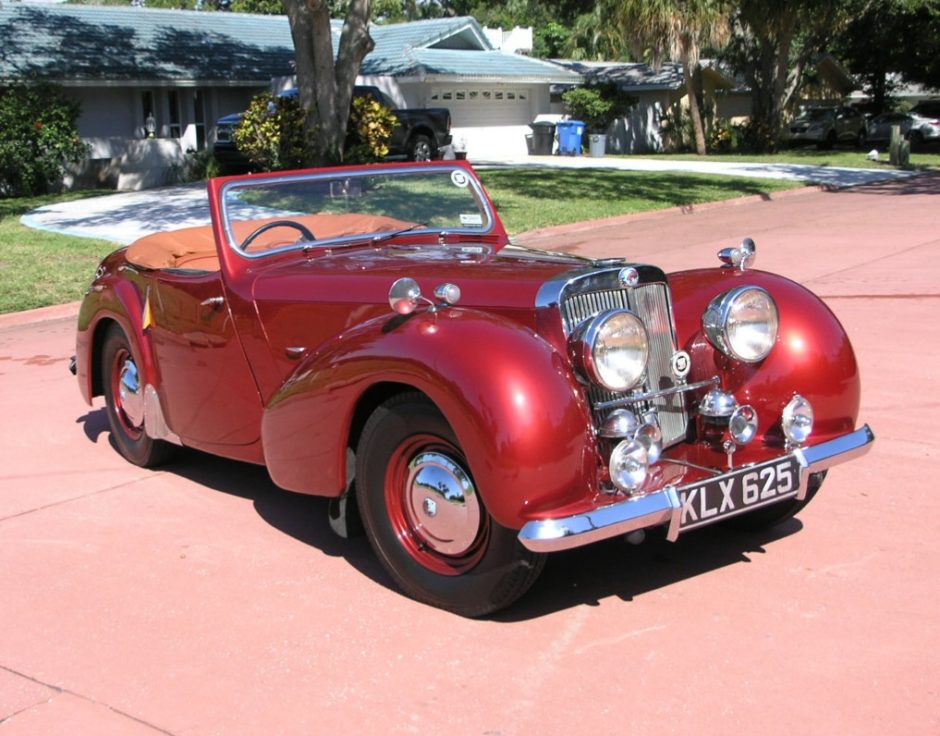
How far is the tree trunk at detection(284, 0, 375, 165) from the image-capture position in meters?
17.0

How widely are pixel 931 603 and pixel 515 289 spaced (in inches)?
70.4

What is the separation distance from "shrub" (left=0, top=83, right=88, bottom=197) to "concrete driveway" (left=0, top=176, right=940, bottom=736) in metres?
17.2

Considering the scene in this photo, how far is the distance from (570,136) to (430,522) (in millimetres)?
30588

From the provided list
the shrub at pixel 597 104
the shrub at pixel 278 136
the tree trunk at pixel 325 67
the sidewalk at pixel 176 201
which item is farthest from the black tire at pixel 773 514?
the shrub at pixel 597 104

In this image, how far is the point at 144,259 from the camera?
18.4ft

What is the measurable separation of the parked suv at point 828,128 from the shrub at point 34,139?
25447mm

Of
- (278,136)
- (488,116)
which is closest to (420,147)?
(278,136)

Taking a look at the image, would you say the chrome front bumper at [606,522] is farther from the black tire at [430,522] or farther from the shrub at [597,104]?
the shrub at [597,104]

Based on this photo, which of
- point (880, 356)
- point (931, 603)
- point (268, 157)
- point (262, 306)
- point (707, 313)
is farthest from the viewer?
point (268, 157)

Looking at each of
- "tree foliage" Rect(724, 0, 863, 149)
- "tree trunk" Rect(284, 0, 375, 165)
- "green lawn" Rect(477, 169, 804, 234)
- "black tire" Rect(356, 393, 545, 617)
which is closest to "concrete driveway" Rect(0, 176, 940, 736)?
"black tire" Rect(356, 393, 545, 617)

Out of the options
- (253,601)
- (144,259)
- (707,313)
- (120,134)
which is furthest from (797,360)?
(120,134)

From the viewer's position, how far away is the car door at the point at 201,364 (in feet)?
15.8

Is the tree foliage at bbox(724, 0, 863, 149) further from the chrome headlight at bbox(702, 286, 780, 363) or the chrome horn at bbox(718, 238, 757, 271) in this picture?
the chrome headlight at bbox(702, 286, 780, 363)

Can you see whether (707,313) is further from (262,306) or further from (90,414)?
(90,414)
